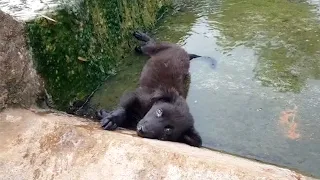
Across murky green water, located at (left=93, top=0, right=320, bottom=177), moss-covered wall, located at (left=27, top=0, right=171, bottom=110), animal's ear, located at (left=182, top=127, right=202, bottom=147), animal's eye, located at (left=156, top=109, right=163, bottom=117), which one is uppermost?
moss-covered wall, located at (left=27, top=0, right=171, bottom=110)

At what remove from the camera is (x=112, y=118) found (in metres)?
4.45

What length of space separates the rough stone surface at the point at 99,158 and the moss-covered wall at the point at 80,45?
91 cm

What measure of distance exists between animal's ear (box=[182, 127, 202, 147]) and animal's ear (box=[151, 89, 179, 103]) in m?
0.33

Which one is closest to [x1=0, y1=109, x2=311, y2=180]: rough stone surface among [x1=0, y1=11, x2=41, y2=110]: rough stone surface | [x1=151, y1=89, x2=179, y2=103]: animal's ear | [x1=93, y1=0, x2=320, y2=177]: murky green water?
[x1=0, y1=11, x2=41, y2=110]: rough stone surface

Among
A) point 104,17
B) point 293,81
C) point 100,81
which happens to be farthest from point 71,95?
point 293,81

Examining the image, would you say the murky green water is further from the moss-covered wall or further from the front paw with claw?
the front paw with claw

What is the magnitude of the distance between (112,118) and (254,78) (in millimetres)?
1694

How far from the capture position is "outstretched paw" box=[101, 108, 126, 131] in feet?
14.1

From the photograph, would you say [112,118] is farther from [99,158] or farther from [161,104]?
[99,158]

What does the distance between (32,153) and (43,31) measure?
4.32ft

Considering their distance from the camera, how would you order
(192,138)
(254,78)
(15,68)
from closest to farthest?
(15,68), (192,138), (254,78)

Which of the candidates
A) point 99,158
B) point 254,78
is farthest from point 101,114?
point 254,78

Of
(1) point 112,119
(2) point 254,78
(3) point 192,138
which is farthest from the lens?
(2) point 254,78

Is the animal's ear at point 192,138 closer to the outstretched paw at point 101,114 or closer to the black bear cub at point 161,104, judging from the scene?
the black bear cub at point 161,104
